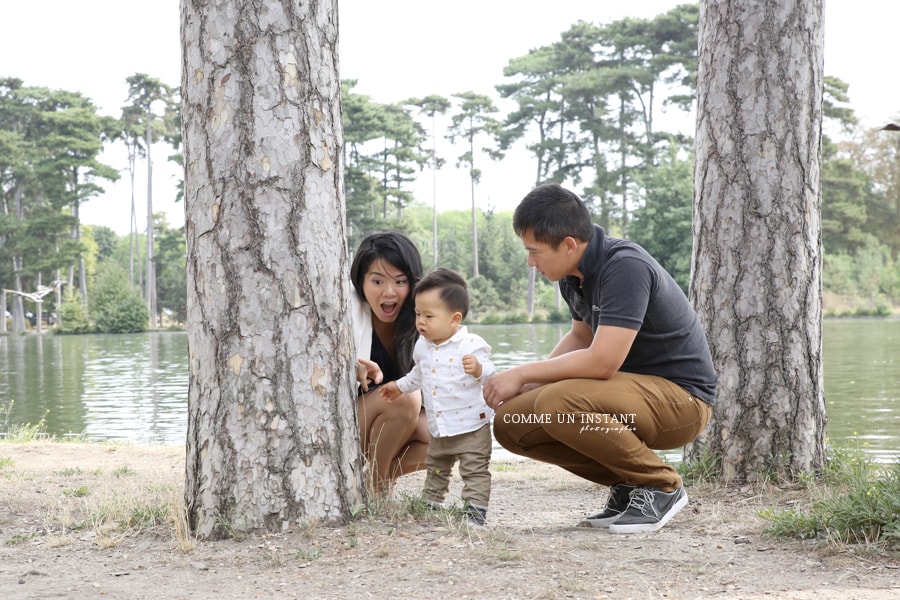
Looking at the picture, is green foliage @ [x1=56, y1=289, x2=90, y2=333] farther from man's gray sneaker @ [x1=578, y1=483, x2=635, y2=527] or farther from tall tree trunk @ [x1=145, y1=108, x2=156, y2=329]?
man's gray sneaker @ [x1=578, y1=483, x2=635, y2=527]

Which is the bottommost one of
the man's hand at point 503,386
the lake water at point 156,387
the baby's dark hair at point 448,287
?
the lake water at point 156,387

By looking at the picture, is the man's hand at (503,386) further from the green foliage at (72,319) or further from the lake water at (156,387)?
the green foliage at (72,319)

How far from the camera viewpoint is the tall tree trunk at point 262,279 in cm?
328

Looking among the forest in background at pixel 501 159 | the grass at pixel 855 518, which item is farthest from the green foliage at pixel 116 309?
the grass at pixel 855 518

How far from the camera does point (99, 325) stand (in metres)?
40.9

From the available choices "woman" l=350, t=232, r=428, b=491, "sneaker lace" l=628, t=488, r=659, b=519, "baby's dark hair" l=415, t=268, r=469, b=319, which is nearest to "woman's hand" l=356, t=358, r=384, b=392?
"woman" l=350, t=232, r=428, b=491

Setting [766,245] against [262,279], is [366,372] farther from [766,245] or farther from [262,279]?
[766,245]

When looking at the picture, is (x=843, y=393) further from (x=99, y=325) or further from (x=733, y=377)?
(x=99, y=325)

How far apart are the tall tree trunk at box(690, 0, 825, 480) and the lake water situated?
5.81 feet

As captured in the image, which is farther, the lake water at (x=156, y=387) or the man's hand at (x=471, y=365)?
the lake water at (x=156, y=387)

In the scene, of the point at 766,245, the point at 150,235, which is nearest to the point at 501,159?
the point at 150,235

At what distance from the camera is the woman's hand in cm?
389

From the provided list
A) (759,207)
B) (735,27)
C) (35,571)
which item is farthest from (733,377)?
(35,571)

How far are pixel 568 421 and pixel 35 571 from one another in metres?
1.96
